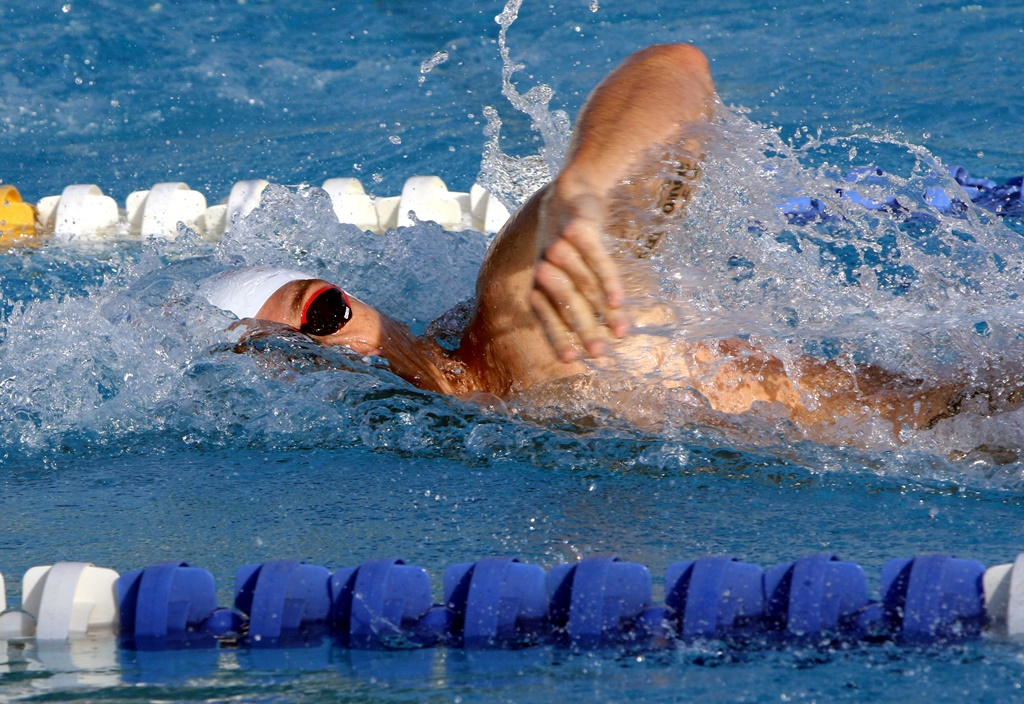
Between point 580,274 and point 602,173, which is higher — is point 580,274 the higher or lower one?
the lower one

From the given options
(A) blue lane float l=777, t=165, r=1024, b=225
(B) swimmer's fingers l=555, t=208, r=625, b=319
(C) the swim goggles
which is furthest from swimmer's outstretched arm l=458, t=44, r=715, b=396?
(A) blue lane float l=777, t=165, r=1024, b=225

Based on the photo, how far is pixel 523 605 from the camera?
3.79 feet

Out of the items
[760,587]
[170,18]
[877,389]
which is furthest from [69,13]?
[760,587]

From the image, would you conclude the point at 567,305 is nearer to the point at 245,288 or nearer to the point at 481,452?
the point at 481,452

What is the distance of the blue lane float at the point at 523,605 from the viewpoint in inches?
43.3

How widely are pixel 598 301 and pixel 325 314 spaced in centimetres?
80

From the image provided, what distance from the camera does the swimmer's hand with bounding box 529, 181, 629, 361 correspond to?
4.40 feet

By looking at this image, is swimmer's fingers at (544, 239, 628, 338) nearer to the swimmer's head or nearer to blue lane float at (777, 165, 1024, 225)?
the swimmer's head


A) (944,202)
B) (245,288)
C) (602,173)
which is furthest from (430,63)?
(602,173)

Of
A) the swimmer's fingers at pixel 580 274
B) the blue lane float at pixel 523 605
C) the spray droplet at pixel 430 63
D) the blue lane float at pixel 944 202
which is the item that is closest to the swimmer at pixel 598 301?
the swimmer's fingers at pixel 580 274

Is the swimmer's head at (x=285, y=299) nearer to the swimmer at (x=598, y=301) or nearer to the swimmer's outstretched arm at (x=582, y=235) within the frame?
the swimmer at (x=598, y=301)

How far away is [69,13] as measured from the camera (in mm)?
5109

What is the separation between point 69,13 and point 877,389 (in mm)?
4530

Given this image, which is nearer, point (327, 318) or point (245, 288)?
point (327, 318)
